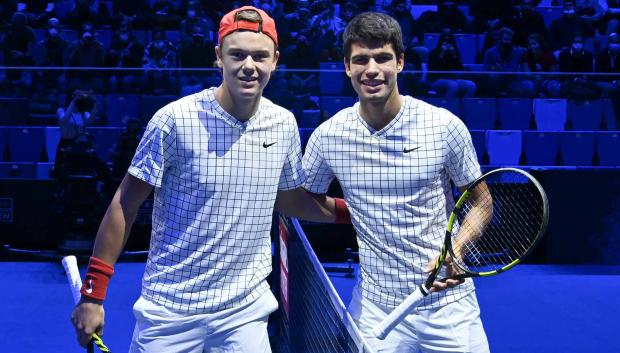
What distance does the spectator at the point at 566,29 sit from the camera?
13.7 m

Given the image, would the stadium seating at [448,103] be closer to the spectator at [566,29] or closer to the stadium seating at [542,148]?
the stadium seating at [542,148]


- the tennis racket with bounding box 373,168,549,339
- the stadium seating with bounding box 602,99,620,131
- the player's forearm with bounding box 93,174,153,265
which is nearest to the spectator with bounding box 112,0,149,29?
the stadium seating with bounding box 602,99,620,131

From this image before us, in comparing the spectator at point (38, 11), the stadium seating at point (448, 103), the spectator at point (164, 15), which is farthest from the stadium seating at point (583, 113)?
the spectator at point (38, 11)

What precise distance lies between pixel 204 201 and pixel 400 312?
0.71m

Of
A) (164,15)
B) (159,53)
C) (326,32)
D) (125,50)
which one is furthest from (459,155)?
(164,15)

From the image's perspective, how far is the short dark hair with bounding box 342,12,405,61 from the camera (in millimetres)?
3454

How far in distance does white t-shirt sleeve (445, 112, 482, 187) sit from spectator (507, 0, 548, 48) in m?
10.2

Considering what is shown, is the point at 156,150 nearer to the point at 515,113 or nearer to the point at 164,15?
the point at 515,113

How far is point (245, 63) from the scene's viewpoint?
320cm

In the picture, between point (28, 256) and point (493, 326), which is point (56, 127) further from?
point (493, 326)

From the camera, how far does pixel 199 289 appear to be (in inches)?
127

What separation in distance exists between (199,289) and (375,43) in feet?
3.37

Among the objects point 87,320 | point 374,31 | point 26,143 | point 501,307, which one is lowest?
point 501,307

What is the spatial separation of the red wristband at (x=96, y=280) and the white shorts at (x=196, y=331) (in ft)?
0.56
